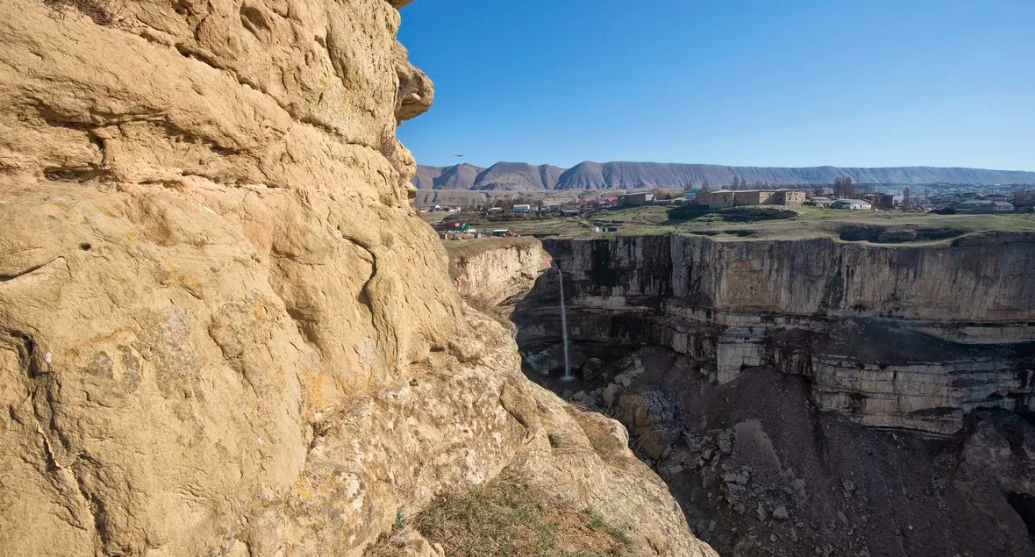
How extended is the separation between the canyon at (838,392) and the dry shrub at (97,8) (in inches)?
770

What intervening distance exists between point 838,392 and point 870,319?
3.80m

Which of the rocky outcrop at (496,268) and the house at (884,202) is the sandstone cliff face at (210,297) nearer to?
the rocky outcrop at (496,268)

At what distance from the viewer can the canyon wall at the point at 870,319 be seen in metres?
20.2

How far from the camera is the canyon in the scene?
1725cm

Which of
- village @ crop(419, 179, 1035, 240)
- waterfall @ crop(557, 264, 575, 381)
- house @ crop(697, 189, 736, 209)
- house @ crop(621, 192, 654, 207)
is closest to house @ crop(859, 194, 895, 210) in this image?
village @ crop(419, 179, 1035, 240)

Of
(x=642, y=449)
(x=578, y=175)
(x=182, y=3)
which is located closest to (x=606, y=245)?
(x=642, y=449)

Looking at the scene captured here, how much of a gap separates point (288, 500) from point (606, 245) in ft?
83.5

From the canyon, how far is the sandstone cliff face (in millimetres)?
13580

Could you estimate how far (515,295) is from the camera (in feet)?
88.5

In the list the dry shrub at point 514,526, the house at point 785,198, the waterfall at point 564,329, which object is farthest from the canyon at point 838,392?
the house at point 785,198

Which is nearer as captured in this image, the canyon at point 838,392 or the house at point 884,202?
the canyon at point 838,392

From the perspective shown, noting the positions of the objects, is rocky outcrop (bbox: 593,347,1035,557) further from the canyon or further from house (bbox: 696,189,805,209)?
house (bbox: 696,189,805,209)

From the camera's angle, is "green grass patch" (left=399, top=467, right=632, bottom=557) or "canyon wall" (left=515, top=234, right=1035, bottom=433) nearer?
"green grass patch" (left=399, top=467, right=632, bottom=557)

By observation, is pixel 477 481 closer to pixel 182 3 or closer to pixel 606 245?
pixel 182 3
